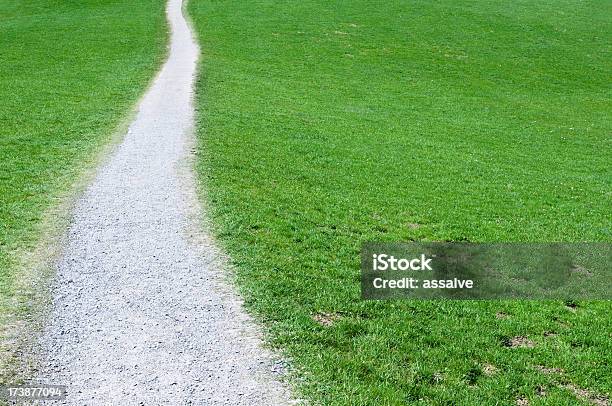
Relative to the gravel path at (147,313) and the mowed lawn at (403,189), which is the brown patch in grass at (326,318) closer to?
the mowed lawn at (403,189)

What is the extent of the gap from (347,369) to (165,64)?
3569cm

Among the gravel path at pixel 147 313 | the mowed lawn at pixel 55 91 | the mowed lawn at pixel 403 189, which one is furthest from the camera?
the mowed lawn at pixel 55 91

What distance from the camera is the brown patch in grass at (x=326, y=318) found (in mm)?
10758

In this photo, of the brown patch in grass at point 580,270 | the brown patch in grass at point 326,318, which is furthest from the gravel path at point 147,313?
the brown patch in grass at point 580,270

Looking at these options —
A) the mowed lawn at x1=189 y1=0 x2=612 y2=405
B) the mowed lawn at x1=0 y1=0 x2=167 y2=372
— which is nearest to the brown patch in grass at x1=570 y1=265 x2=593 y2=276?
the mowed lawn at x1=189 y1=0 x2=612 y2=405

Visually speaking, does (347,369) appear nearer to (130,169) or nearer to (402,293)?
(402,293)

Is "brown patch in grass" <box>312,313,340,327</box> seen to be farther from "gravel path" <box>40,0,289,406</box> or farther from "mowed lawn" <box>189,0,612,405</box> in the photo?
"gravel path" <box>40,0,289,406</box>

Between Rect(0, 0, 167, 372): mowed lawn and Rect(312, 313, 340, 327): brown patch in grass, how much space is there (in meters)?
5.90

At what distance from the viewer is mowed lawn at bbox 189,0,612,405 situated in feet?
31.8

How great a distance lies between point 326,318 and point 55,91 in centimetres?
2787

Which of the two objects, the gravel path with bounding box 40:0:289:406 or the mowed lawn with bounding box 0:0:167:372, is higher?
the mowed lawn with bounding box 0:0:167:372

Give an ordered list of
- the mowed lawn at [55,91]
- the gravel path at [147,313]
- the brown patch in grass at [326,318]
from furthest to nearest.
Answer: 1. the mowed lawn at [55,91]
2. the brown patch in grass at [326,318]
3. the gravel path at [147,313]

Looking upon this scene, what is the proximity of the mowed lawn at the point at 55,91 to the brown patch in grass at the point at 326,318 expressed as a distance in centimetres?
590

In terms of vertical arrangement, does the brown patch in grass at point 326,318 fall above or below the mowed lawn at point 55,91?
below
